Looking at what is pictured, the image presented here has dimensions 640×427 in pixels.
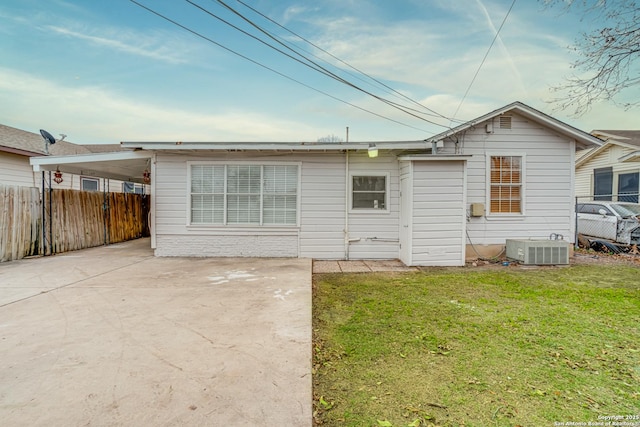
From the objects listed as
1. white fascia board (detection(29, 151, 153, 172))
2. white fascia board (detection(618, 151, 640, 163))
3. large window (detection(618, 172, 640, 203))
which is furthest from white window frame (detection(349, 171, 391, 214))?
large window (detection(618, 172, 640, 203))

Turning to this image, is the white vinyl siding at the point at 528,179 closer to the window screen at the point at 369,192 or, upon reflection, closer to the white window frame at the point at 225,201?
the window screen at the point at 369,192

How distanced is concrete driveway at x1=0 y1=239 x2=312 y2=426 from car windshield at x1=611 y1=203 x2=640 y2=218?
9.92 m

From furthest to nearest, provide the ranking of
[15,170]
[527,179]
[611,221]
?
[15,170], [611,221], [527,179]

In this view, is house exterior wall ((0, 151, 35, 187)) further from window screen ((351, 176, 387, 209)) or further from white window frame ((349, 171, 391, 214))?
window screen ((351, 176, 387, 209))

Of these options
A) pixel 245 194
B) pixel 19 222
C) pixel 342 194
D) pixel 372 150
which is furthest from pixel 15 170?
pixel 372 150

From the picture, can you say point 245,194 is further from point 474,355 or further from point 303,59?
point 474,355

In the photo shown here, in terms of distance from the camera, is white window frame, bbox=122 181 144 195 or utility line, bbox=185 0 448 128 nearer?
utility line, bbox=185 0 448 128

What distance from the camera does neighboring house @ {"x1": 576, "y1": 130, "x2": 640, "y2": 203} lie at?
12.2 meters

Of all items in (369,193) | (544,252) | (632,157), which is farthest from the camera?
(632,157)

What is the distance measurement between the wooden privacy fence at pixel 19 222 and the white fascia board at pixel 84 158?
71 cm

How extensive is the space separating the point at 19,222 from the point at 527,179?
42.1ft

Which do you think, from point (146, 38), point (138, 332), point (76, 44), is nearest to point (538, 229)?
point (138, 332)

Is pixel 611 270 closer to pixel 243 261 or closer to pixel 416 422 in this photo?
pixel 416 422

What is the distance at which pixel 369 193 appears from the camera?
8.03 meters
